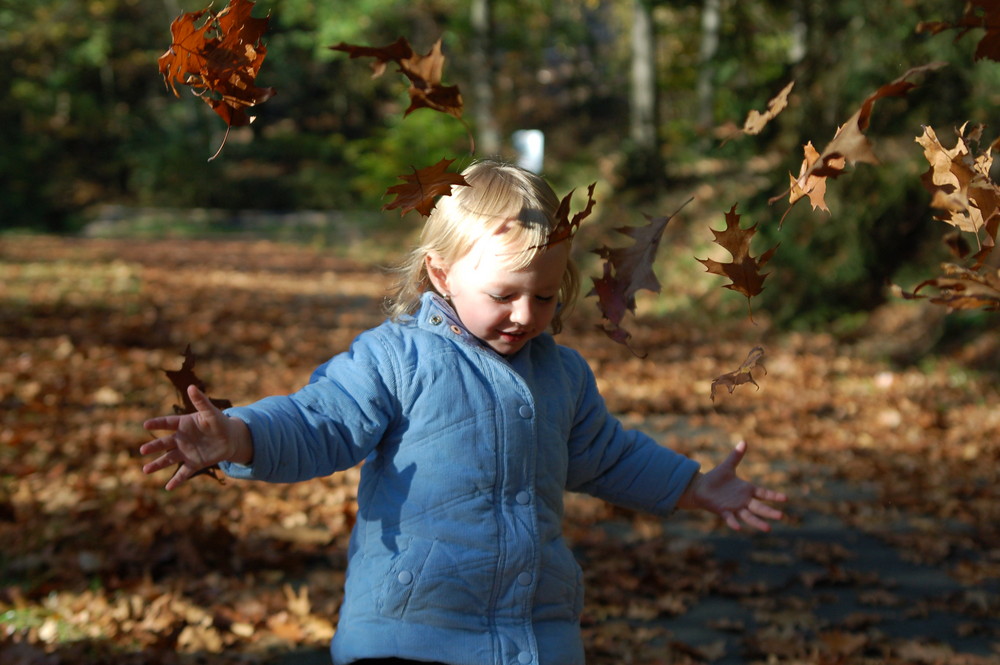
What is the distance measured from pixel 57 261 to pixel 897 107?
40.0 ft

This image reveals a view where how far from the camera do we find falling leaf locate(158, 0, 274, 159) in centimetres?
218

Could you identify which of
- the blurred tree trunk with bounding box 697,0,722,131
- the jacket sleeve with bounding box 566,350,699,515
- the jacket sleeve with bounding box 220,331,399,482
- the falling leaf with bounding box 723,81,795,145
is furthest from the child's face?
the blurred tree trunk with bounding box 697,0,722,131

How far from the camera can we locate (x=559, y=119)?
92.3ft

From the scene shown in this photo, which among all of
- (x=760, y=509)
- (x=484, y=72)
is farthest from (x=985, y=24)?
(x=484, y=72)

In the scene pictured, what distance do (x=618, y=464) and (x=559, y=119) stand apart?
26.3m

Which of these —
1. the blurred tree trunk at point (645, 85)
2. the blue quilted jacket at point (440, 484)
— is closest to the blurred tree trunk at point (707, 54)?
the blurred tree trunk at point (645, 85)

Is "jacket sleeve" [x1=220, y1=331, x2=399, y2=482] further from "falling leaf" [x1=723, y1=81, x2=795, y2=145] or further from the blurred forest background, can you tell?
"falling leaf" [x1=723, y1=81, x2=795, y2=145]

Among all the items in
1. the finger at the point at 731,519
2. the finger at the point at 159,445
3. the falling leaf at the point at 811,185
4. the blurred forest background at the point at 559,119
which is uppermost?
the blurred forest background at the point at 559,119

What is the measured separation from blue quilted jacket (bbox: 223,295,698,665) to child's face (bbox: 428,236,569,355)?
5 centimetres

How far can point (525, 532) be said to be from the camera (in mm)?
2246

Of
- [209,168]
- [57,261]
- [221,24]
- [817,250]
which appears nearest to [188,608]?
[221,24]

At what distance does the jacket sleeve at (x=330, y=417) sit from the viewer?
7.05ft

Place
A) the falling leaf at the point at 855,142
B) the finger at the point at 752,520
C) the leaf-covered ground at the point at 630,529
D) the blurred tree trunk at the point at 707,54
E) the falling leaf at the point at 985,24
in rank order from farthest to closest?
the blurred tree trunk at the point at 707,54 < the leaf-covered ground at the point at 630,529 < the finger at the point at 752,520 < the falling leaf at the point at 985,24 < the falling leaf at the point at 855,142

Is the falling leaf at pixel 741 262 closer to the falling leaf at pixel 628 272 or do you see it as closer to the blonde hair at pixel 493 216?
the falling leaf at pixel 628 272
